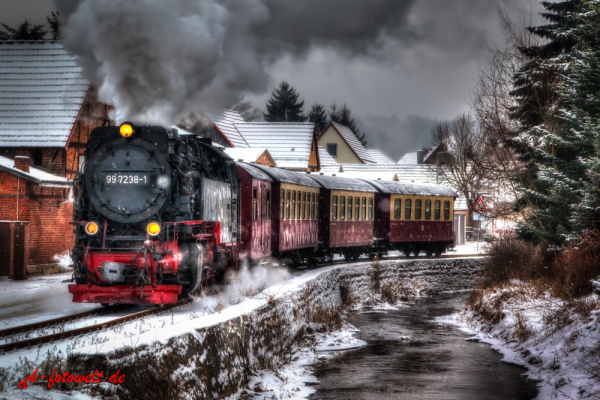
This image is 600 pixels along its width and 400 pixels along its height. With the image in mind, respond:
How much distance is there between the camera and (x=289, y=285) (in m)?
13.2

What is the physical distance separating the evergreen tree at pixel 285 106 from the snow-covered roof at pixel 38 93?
5707 cm

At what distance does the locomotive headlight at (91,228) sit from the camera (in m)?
10.5

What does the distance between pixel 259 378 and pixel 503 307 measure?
740 cm

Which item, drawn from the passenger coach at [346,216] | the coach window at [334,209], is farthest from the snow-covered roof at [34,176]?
the coach window at [334,209]

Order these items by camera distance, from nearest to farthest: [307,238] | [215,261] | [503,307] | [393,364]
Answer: [393,364] < [215,261] < [503,307] < [307,238]

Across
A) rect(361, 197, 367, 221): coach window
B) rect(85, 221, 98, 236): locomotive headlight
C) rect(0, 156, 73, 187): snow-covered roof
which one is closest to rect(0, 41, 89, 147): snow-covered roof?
rect(0, 156, 73, 187): snow-covered roof

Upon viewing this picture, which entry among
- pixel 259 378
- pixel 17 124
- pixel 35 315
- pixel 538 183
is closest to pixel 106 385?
pixel 259 378

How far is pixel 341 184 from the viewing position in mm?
22438

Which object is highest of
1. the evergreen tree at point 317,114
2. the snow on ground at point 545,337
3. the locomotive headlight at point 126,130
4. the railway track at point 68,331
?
the evergreen tree at point 317,114

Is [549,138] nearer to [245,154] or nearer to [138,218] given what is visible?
[138,218]

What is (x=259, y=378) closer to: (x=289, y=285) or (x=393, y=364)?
(x=393, y=364)

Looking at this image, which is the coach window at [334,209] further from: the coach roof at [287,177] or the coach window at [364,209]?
the coach window at [364,209]

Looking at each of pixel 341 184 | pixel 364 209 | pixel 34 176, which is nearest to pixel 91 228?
pixel 34 176

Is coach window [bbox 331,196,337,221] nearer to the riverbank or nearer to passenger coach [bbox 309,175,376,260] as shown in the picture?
passenger coach [bbox 309,175,376,260]
